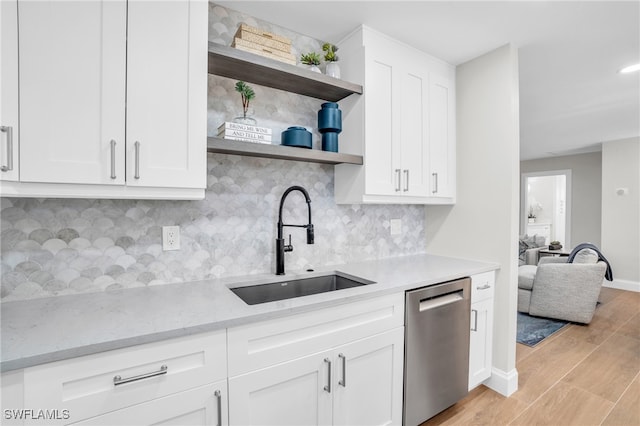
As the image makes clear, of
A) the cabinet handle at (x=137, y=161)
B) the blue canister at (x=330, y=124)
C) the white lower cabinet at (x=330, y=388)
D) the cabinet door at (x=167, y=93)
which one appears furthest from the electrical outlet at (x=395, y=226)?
the cabinet handle at (x=137, y=161)

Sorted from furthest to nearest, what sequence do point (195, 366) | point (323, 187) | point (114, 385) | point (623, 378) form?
point (623, 378), point (323, 187), point (195, 366), point (114, 385)

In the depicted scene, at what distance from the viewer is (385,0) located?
168 cm

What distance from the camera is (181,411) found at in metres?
1.06

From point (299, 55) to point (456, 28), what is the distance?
3.27 feet

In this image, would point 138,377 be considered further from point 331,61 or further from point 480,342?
point 480,342

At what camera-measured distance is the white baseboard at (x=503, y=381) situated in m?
2.13

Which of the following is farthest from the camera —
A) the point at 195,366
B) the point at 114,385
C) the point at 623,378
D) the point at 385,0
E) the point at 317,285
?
the point at 623,378

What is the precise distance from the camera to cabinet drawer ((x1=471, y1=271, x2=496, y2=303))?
2.00 metres

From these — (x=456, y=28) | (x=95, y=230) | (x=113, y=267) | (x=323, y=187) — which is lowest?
(x=113, y=267)

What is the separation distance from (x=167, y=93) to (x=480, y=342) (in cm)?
235

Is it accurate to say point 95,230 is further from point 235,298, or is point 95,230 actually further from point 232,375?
point 232,375

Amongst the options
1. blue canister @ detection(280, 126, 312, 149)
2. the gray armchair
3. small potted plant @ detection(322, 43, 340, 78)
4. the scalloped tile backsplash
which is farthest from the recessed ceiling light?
blue canister @ detection(280, 126, 312, 149)

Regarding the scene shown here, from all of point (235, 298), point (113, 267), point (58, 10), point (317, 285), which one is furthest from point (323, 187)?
point (58, 10)

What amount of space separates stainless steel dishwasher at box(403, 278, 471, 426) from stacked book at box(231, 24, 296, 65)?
147 cm
